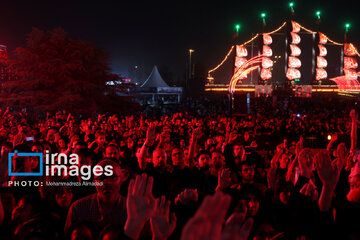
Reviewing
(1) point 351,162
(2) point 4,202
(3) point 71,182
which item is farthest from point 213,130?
(2) point 4,202

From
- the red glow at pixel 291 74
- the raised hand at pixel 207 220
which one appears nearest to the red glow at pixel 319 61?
the red glow at pixel 291 74

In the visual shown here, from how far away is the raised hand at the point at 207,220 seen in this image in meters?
1.74

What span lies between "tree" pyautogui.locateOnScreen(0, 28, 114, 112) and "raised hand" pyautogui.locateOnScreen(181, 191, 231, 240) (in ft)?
87.7

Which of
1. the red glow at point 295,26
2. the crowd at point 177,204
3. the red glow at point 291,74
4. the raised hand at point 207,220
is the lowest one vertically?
the crowd at point 177,204

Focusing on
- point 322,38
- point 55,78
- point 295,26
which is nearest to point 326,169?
point 55,78

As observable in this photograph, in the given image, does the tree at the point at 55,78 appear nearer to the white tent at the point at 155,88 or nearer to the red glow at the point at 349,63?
the white tent at the point at 155,88

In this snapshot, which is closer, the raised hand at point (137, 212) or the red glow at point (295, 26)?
the raised hand at point (137, 212)

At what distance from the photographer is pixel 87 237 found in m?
2.99

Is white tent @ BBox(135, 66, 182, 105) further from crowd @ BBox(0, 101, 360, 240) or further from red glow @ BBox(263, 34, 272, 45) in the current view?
crowd @ BBox(0, 101, 360, 240)

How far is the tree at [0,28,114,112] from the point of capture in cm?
2792

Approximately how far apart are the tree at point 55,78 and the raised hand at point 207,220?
87.7ft

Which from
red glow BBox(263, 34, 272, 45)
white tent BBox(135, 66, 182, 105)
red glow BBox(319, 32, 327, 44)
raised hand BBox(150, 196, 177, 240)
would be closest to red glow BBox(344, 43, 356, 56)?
red glow BBox(319, 32, 327, 44)

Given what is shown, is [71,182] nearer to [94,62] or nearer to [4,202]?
[4,202]

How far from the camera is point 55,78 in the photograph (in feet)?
94.7
